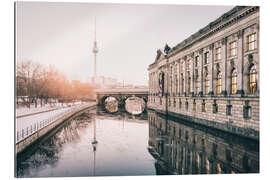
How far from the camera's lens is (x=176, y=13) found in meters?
12.2

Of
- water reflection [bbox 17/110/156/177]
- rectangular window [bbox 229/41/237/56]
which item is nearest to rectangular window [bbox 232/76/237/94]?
rectangular window [bbox 229/41/237/56]

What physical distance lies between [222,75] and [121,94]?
41070mm

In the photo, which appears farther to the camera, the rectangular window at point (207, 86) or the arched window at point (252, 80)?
the rectangular window at point (207, 86)

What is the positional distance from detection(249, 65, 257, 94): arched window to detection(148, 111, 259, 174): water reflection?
422 centimetres

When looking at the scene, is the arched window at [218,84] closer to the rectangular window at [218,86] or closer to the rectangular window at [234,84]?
the rectangular window at [218,86]

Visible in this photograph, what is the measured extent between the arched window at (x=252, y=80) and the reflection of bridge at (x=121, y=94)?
36.6 metres

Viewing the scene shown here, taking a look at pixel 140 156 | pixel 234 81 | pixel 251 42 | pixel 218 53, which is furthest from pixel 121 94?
pixel 140 156

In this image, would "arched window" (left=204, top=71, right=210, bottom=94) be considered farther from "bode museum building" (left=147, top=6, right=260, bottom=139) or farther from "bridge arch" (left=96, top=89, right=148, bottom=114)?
"bridge arch" (left=96, top=89, right=148, bottom=114)

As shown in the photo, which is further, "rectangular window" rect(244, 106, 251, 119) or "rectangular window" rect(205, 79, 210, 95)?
"rectangular window" rect(205, 79, 210, 95)

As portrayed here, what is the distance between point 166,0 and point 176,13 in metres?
1.17

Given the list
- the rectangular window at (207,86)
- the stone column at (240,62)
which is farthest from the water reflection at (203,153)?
the rectangular window at (207,86)

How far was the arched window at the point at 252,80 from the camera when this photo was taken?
15.0m

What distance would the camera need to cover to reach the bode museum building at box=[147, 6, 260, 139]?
49.7ft
